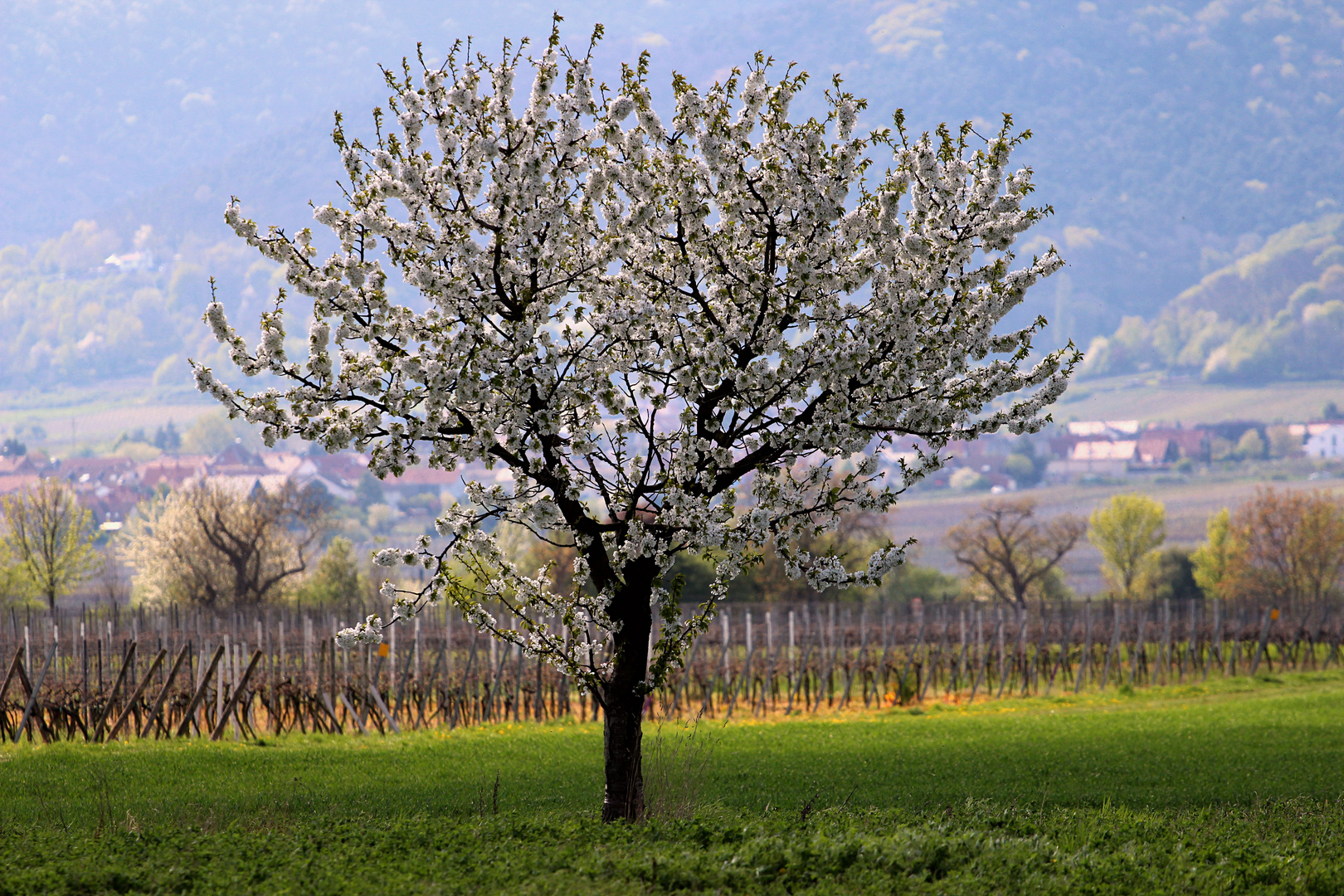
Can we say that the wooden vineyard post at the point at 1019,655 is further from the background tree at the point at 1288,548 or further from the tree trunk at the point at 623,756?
the background tree at the point at 1288,548

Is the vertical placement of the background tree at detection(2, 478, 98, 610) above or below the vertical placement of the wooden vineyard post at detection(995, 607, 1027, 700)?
above

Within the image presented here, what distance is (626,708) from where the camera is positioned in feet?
27.5

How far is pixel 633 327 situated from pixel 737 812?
4.16 m

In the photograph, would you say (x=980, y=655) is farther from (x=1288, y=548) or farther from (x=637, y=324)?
(x=1288, y=548)

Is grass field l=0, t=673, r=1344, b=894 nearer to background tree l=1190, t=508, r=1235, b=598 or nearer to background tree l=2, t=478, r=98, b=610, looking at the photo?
background tree l=2, t=478, r=98, b=610

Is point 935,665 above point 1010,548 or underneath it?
underneath

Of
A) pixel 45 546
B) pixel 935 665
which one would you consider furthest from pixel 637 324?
pixel 45 546

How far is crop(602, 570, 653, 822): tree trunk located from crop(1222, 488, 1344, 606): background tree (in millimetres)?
58787

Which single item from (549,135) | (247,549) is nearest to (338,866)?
(549,135)

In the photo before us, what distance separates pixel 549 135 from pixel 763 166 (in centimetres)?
153

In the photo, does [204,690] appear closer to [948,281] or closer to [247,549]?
[948,281]

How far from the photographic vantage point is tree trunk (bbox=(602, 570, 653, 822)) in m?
8.41

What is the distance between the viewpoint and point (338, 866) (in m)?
6.90

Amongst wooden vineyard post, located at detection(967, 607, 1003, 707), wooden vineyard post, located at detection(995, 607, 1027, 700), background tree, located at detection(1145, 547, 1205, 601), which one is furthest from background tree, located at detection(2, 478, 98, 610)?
background tree, located at detection(1145, 547, 1205, 601)
